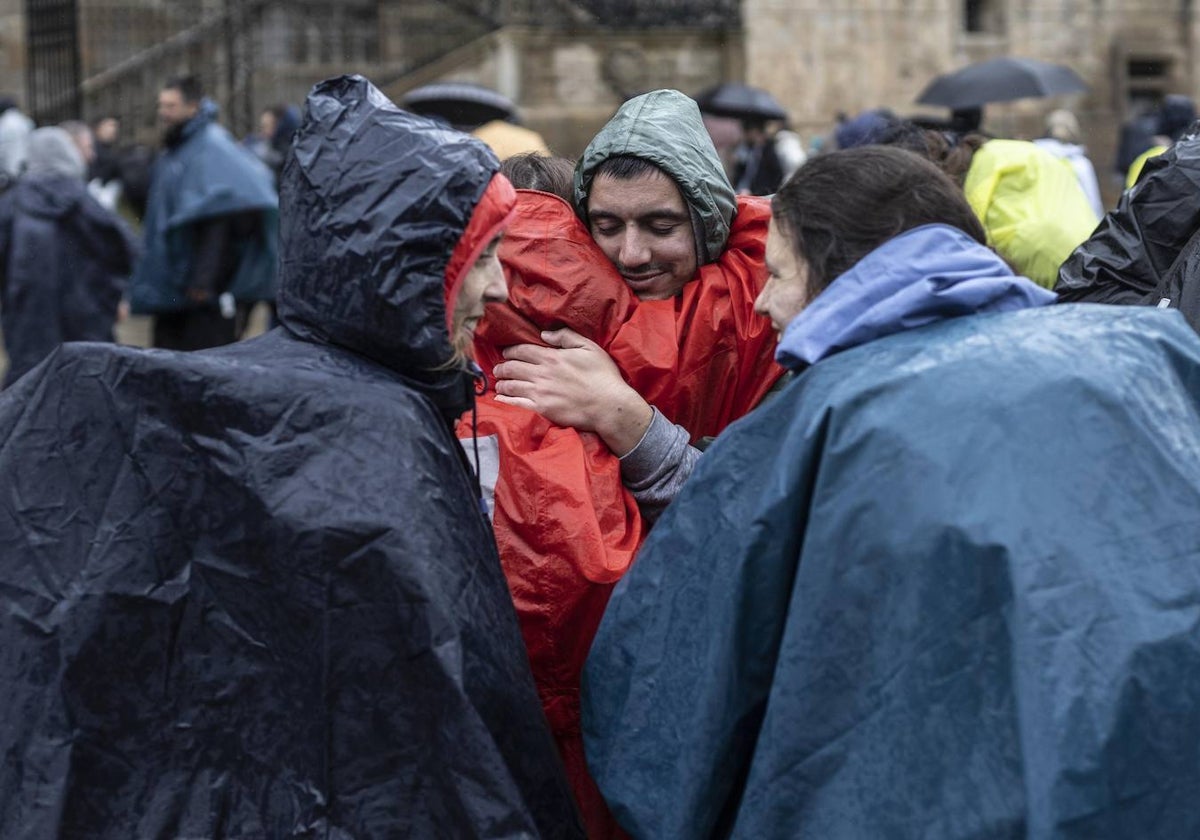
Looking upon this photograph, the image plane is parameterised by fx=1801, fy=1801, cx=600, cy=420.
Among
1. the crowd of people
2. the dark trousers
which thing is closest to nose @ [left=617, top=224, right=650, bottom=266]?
the crowd of people

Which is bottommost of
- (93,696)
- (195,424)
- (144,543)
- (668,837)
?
(668,837)

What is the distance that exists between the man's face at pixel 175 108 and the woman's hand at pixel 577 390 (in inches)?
259

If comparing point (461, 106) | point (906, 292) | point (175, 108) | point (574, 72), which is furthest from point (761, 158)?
point (906, 292)

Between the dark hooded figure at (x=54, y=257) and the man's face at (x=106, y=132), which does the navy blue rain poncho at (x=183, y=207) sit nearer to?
the dark hooded figure at (x=54, y=257)

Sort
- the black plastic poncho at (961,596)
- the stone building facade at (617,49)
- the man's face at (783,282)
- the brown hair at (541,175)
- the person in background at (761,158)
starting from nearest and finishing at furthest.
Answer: the black plastic poncho at (961,596) < the man's face at (783,282) < the brown hair at (541,175) < the person in background at (761,158) < the stone building facade at (617,49)

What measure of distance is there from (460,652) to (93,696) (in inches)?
21.1

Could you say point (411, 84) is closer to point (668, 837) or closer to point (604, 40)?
point (604, 40)

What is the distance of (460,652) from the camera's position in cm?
263

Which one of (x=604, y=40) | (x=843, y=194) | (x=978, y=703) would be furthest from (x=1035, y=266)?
(x=604, y=40)

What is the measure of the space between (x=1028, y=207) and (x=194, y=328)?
502cm

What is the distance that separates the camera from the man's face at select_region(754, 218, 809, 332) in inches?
111

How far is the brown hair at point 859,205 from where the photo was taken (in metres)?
2.71

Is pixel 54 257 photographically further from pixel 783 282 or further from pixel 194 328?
pixel 783 282

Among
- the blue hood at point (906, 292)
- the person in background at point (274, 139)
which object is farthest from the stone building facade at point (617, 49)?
the blue hood at point (906, 292)
